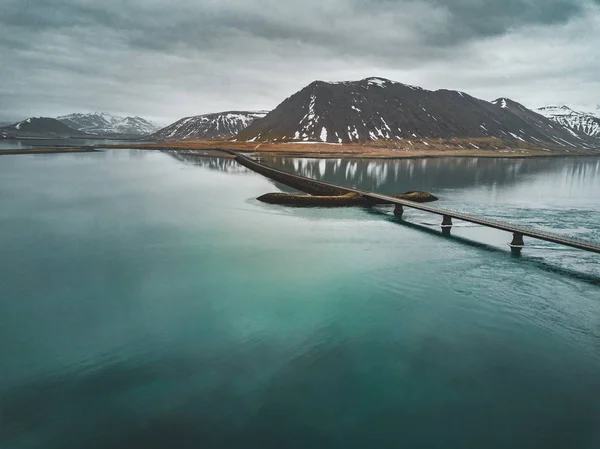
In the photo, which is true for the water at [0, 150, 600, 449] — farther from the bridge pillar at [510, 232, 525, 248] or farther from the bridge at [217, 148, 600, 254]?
the bridge at [217, 148, 600, 254]

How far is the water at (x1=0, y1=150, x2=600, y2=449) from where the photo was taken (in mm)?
16344

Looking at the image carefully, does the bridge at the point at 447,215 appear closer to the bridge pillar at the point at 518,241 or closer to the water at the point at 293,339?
the bridge pillar at the point at 518,241

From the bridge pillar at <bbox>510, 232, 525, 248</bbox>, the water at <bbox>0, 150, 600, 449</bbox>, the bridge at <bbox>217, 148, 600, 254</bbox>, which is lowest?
the water at <bbox>0, 150, 600, 449</bbox>

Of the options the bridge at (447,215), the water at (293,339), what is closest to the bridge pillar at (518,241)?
the bridge at (447,215)

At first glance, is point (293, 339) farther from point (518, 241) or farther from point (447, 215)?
point (447, 215)

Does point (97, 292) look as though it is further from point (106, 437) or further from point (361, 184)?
point (361, 184)

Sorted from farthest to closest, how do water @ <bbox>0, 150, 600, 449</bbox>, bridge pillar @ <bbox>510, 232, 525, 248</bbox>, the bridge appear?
bridge pillar @ <bbox>510, 232, 525, 248</bbox> → the bridge → water @ <bbox>0, 150, 600, 449</bbox>

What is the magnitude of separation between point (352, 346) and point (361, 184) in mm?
72932

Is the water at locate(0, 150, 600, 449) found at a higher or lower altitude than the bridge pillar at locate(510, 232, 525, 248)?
lower

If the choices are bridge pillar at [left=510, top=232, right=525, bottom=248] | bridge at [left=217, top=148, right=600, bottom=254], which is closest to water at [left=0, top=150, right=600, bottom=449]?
bridge pillar at [left=510, top=232, right=525, bottom=248]

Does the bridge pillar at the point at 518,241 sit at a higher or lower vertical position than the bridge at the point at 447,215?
lower

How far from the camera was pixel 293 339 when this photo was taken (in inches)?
908

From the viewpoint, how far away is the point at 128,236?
44.5m

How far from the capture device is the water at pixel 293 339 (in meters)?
16.3
